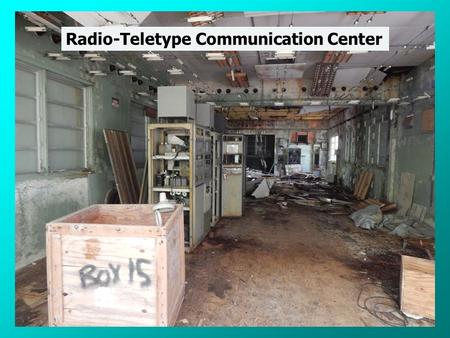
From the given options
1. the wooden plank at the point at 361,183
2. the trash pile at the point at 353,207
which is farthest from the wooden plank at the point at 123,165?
the wooden plank at the point at 361,183

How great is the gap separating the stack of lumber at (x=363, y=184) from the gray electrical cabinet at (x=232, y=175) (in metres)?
3.79

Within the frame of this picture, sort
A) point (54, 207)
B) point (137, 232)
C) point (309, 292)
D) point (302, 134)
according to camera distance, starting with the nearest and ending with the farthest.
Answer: point (137, 232) < point (309, 292) < point (54, 207) < point (302, 134)

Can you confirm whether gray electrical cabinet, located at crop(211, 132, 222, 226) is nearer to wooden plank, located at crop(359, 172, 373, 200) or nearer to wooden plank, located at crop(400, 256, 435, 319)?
wooden plank, located at crop(400, 256, 435, 319)

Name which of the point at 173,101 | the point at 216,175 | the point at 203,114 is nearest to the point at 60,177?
the point at 173,101

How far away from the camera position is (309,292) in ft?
8.46

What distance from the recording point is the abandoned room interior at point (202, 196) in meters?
1.71

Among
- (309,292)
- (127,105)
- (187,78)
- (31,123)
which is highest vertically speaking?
→ (187,78)

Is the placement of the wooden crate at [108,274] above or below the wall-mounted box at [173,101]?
below

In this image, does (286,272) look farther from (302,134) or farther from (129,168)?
(302,134)

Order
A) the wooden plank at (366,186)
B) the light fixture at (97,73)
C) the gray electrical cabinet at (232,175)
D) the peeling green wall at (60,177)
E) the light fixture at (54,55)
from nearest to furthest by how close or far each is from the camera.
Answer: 1. the peeling green wall at (60,177)
2. the light fixture at (54,55)
3. the light fixture at (97,73)
4. the gray electrical cabinet at (232,175)
5. the wooden plank at (366,186)

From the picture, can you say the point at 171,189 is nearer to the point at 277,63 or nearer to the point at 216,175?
the point at 216,175

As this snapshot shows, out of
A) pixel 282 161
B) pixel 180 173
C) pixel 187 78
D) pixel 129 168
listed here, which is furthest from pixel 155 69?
pixel 282 161

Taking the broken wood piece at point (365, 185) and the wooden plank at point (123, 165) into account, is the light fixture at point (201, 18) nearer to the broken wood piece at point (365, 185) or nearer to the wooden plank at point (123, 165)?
the wooden plank at point (123, 165)

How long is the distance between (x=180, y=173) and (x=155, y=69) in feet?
9.76
